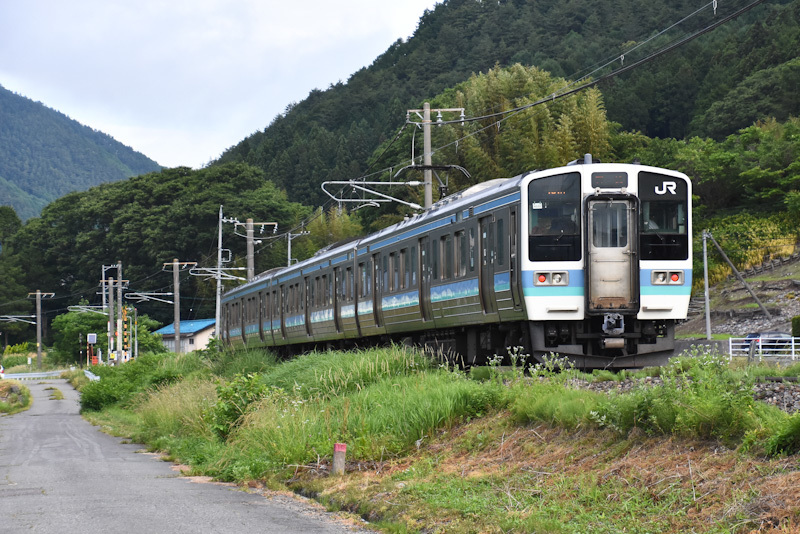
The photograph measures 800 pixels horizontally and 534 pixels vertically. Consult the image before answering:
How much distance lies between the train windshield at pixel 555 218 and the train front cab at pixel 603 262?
0.04ft

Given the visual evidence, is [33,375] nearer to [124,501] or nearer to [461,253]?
[461,253]

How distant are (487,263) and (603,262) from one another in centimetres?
183

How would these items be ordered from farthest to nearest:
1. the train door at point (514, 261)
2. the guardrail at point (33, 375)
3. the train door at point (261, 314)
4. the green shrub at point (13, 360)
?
1. the green shrub at point (13, 360)
2. the guardrail at point (33, 375)
3. the train door at point (261, 314)
4. the train door at point (514, 261)

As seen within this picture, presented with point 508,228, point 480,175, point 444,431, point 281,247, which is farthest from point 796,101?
point 444,431

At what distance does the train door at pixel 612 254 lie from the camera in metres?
14.7

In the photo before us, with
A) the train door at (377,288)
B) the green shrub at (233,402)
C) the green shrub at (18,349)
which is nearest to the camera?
the green shrub at (233,402)

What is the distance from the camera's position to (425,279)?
1862 cm

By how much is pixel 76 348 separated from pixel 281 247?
1905 centimetres

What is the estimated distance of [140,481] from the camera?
12.7 meters

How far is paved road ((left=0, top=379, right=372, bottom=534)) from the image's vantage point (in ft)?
28.6

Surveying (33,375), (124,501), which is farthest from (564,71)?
(124,501)

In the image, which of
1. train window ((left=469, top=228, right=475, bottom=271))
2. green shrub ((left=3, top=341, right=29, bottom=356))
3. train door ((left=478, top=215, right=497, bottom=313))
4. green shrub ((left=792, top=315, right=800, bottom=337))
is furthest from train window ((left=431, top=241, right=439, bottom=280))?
green shrub ((left=3, top=341, right=29, bottom=356))

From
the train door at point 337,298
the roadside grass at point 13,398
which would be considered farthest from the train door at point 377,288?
the roadside grass at point 13,398

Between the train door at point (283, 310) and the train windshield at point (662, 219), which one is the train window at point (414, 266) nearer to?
the train windshield at point (662, 219)
